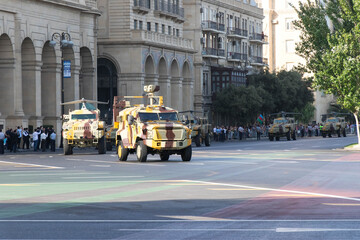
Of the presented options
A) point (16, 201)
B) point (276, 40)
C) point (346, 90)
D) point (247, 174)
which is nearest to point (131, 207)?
point (16, 201)

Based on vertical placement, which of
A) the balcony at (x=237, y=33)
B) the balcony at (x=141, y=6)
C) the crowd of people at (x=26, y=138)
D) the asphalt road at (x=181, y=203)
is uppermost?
the balcony at (x=237, y=33)

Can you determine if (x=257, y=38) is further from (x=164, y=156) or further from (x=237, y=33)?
(x=164, y=156)

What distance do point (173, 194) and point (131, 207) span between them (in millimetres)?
3321

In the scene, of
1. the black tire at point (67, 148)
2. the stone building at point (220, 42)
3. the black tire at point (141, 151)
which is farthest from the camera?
the stone building at point (220, 42)

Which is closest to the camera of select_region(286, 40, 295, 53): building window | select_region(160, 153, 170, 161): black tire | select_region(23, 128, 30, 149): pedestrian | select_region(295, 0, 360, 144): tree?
select_region(160, 153, 170, 161): black tire

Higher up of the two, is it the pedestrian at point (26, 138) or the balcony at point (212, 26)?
the balcony at point (212, 26)

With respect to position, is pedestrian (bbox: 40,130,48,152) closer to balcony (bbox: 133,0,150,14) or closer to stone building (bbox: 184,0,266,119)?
balcony (bbox: 133,0,150,14)

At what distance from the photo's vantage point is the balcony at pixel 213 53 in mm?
101412

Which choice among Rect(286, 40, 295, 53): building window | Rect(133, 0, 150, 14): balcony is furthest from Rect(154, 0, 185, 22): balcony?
Rect(286, 40, 295, 53): building window

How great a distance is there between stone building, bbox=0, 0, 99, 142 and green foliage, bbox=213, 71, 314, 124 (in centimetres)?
2534

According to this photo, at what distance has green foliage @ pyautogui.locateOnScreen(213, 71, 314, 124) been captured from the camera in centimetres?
9762

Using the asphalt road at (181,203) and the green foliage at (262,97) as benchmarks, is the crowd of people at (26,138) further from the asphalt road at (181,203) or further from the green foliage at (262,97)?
the green foliage at (262,97)

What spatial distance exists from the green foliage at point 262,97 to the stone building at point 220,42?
2.32 m

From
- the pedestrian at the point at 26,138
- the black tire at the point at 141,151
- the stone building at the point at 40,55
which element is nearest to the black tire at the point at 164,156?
the black tire at the point at 141,151
